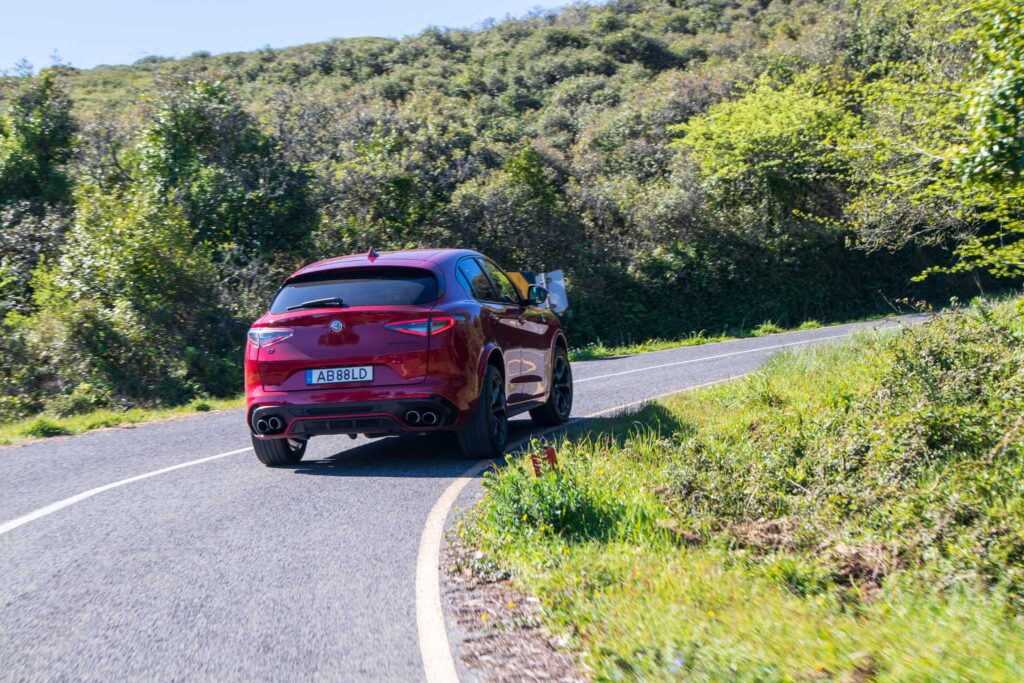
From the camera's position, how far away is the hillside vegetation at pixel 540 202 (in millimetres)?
15391

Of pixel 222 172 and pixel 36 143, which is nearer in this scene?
pixel 222 172

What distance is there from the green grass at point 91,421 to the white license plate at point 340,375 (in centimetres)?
506

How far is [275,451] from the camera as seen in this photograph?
349 inches

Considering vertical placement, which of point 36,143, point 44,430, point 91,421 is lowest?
point 91,421

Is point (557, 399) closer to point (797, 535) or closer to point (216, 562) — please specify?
point (797, 535)

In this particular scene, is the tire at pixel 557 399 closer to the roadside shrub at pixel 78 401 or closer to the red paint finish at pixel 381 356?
the red paint finish at pixel 381 356

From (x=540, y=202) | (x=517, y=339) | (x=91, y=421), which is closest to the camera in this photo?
(x=517, y=339)

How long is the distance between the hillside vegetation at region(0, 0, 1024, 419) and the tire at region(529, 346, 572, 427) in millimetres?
4502

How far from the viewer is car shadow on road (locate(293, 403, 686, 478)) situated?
856cm

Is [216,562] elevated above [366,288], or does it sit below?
below

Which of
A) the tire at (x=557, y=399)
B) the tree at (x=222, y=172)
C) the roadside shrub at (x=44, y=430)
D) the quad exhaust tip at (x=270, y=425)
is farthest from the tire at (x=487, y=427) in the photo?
the tree at (x=222, y=172)

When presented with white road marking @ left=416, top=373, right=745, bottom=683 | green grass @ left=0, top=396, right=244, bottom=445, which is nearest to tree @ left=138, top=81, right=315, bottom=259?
green grass @ left=0, top=396, right=244, bottom=445

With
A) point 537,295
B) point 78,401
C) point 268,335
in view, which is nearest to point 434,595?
point 268,335

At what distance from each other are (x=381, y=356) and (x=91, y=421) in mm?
6467
